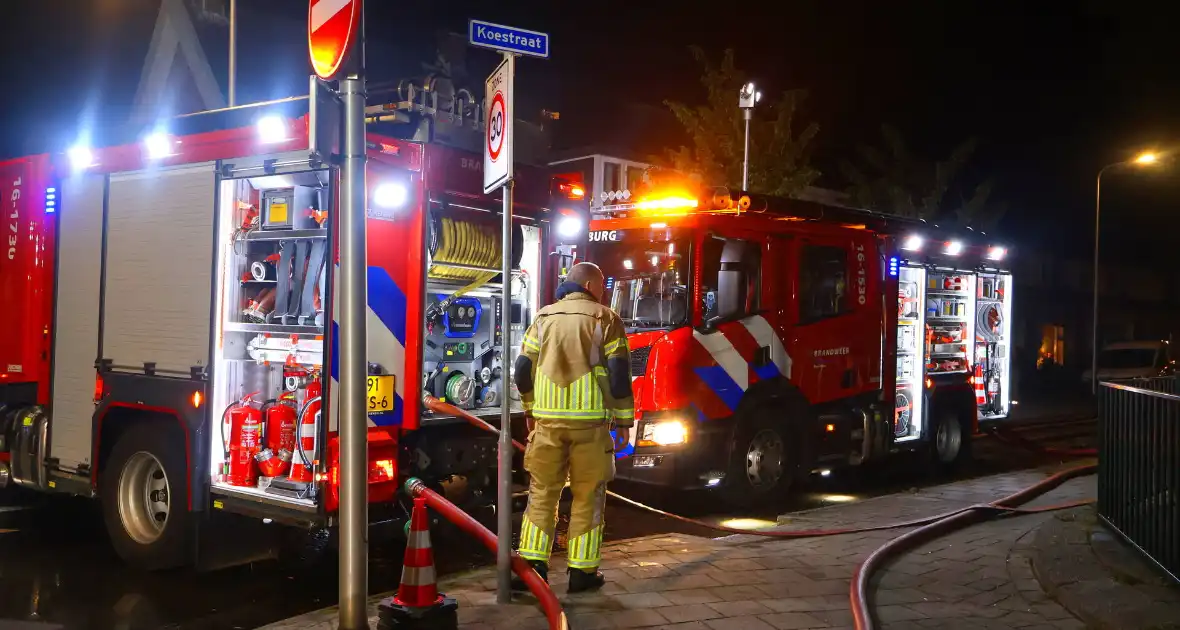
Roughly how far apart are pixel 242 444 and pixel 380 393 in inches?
37.0

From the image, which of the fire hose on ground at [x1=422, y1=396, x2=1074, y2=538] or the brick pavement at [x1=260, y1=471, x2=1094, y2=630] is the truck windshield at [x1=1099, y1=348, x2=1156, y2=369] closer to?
the fire hose on ground at [x1=422, y1=396, x2=1074, y2=538]

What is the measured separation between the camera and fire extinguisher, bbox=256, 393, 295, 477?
6031 mm

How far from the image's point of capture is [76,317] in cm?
706

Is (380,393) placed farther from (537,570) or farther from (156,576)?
(156,576)

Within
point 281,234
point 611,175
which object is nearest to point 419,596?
point 281,234

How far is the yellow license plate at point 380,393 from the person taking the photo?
5.84 meters

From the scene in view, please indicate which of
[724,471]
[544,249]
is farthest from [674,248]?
[724,471]

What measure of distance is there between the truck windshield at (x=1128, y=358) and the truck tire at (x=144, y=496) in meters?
24.0

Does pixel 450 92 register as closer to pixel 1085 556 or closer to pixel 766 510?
pixel 766 510

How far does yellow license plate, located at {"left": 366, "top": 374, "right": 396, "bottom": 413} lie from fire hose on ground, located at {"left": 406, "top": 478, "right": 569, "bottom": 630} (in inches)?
18.5

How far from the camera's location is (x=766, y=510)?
8.86m

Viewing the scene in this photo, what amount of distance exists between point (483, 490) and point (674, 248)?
2755 mm

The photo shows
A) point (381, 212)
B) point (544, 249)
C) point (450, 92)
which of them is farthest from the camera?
point (544, 249)

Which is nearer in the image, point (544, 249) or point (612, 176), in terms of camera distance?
point (544, 249)
